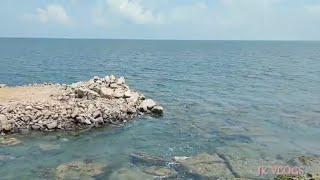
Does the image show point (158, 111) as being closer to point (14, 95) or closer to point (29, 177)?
point (14, 95)

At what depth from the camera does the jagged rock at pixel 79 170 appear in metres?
22.2

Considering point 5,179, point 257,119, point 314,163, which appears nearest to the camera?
point 5,179

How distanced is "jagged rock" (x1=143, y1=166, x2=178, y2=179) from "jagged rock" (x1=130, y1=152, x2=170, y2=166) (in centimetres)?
68

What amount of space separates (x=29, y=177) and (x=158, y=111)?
18.0 metres

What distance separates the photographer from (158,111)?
126ft

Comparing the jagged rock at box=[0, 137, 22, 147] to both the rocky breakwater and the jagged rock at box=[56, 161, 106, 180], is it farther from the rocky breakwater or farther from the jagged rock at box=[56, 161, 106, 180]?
the jagged rock at box=[56, 161, 106, 180]

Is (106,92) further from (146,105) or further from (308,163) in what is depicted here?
(308,163)

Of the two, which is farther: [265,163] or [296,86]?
[296,86]

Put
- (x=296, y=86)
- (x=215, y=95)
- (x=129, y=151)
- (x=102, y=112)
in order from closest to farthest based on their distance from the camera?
(x=129, y=151)
(x=102, y=112)
(x=215, y=95)
(x=296, y=86)

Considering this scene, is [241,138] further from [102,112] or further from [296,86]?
[296,86]

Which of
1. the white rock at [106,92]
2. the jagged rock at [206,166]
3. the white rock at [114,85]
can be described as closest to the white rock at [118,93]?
the white rock at [106,92]

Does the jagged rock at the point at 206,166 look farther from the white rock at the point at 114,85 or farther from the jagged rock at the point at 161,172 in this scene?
the white rock at the point at 114,85

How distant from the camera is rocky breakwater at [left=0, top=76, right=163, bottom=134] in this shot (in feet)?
104

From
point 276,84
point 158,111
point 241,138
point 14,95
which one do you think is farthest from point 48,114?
point 276,84
